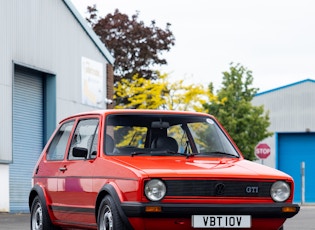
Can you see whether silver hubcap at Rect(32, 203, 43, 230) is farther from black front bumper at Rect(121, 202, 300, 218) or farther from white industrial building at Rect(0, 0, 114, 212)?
white industrial building at Rect(0, 0, 114, 212)

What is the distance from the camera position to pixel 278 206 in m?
9.61

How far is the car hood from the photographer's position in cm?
941

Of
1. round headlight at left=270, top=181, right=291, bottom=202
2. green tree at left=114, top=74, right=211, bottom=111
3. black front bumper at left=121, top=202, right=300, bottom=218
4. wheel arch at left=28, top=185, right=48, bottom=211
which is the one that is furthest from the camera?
green tree at left=114, top=74, right=211, bottom=111

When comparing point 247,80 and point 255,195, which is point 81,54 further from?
point 247,80

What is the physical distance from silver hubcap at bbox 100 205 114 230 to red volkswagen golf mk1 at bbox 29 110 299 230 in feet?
0.03

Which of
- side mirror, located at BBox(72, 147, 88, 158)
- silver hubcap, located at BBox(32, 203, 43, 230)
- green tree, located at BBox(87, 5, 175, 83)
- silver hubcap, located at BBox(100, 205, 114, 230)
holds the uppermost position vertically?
green tree, located at BBox(87, 5, 175, 83)

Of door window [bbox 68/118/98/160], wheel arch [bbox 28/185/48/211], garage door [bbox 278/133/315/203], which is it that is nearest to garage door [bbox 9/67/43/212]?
wheel arch [bbox 28/185/48/211]

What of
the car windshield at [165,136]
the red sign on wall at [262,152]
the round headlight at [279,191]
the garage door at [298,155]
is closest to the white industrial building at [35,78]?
the red sign on wall at [262,152]

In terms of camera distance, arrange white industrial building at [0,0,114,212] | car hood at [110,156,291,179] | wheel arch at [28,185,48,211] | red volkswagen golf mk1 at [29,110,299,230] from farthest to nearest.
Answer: white industrial building at [0,0,114,212] < wheel arch at [28,185,48,211] < car hood at [110,156,291,179] < red volkswagen golf mk1 at [29,110,299,230]

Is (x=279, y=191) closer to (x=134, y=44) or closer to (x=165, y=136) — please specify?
(x=165, y=136)

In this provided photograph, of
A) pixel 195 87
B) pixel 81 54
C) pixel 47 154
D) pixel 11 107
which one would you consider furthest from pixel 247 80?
pixel 47 154

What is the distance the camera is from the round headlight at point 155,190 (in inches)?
365

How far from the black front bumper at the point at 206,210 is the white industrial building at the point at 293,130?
5154 centimetres

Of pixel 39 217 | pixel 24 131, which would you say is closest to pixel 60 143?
pixel 39 217
